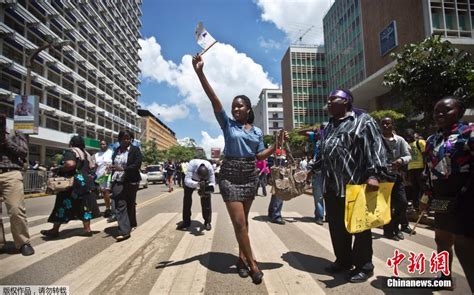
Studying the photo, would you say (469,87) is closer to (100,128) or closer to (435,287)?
(435,287)

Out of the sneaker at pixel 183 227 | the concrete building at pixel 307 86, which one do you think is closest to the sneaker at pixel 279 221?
the sneaker at pixel 183 227

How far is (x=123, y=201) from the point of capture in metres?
5.52

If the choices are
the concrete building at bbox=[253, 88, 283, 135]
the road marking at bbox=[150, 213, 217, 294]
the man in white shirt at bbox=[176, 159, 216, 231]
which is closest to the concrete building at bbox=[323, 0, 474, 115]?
the man in white shirt at bbox=[176, 159, 216, 231]

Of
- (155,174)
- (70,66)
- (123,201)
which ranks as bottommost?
(123,201)

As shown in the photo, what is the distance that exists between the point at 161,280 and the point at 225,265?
850mm

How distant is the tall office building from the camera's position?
31625 mm

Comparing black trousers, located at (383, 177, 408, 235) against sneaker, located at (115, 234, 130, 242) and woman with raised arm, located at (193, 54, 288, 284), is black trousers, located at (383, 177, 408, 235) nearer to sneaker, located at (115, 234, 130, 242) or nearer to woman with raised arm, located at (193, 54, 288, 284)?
woman with raised arm, located at (193, 54, 288, 284)

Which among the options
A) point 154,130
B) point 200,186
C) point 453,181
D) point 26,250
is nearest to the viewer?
point 453,181

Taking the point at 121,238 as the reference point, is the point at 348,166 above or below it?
above

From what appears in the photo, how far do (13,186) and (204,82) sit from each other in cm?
318

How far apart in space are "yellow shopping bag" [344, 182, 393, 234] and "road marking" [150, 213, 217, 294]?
161 cm

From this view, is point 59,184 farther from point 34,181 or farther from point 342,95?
point 34,181

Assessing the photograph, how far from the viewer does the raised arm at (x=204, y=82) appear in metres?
3.37

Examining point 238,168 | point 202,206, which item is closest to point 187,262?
point 238,168
